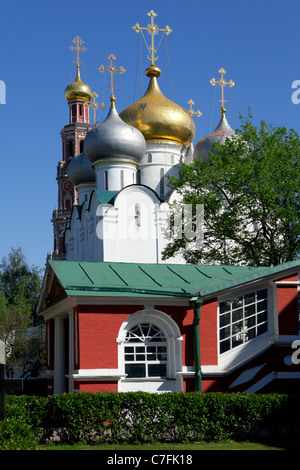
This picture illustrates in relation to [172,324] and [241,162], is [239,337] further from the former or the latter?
[241,162]

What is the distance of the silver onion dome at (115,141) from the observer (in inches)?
1312

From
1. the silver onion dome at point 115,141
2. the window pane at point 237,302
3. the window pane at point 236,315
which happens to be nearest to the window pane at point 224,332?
the window pane at point 236,315

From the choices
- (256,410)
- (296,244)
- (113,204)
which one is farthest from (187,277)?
(113,204)

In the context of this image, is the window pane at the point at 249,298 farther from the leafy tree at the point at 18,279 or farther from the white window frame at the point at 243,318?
the leafy tree at the point at 18,279

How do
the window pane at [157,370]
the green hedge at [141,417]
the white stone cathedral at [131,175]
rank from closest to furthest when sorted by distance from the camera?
the green hedge at [141,417], the window pane at [157,370], the white stone cathedral at [131,175]

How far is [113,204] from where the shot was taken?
31734 millimetres

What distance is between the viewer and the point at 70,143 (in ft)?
184

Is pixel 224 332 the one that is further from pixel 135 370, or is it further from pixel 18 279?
pixel 18 279

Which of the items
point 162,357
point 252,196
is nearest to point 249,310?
point 162,357

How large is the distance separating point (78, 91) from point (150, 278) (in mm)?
44433

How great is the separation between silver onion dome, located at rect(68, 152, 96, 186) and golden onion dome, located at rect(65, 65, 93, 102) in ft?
57.2

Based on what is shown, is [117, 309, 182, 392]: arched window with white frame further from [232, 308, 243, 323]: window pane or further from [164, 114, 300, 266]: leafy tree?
[164, 114, 300, 266]: leafy tree

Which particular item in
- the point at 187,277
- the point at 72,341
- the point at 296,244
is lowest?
the point at 72,341

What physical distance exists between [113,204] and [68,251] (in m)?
7.53
